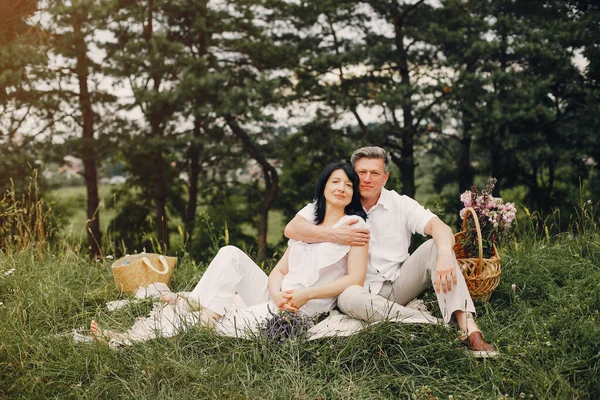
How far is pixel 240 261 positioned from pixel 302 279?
453mm

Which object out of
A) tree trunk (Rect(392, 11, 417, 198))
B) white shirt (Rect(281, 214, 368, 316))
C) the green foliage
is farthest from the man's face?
tree trunk (Rect(392, 11, 417, 198))

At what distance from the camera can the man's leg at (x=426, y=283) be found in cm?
336

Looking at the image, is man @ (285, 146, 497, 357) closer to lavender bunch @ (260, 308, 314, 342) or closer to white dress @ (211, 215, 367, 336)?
white dress @ (211, 215, 367, 336)

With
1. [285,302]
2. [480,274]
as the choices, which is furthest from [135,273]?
[480,274]

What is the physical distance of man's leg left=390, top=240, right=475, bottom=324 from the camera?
3.36 metres

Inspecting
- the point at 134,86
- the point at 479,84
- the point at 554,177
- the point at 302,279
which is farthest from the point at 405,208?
the point at 554,177

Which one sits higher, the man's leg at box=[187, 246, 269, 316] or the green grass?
the man's leg at box=[187, 246, 269, 316]

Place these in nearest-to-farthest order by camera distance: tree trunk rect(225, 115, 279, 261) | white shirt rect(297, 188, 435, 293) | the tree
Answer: white shirt rect(297, 188, 435, 293), the tree, tree trunk rect(225, 115, 279, 261)

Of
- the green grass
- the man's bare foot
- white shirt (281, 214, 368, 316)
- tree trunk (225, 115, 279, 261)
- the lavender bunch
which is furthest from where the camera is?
tree trunk (225, 115, 279, 261)

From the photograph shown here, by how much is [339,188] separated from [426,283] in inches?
32.4

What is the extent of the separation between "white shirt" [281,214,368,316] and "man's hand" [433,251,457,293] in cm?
54

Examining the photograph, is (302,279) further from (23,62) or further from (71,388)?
(23,62)

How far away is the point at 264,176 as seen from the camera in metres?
15.8

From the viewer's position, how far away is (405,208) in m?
3.85
